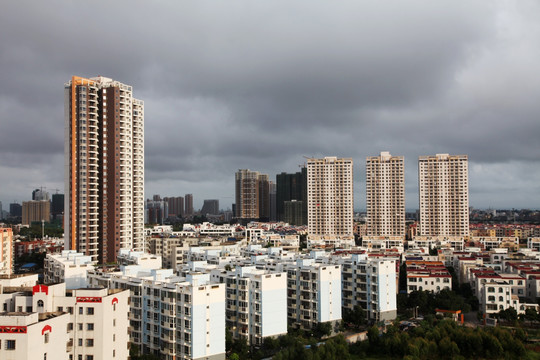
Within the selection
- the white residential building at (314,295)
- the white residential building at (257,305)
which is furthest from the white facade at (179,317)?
the white residential building at (314,295)

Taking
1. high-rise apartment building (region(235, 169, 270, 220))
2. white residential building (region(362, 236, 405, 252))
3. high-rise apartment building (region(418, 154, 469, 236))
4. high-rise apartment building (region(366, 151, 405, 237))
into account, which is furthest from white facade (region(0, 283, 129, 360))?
high-rise apartment building (region(235, 169, 270, 220))

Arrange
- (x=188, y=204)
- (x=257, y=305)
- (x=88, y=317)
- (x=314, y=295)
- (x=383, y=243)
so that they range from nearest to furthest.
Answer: (x=88, y=317) → (x=257, y=305) → (x=314, y=295) → (x=383, y=243) → (x=188, y=204)

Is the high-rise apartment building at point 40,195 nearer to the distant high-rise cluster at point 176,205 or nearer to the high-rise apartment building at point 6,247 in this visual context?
the distant high-rise cluster at point 176,205

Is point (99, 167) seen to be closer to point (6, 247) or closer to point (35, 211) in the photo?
point (6, 247)

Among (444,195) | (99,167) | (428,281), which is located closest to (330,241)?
(444,195)

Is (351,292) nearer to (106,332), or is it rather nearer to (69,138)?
(106,332)

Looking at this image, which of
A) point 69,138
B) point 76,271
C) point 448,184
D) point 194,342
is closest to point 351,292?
point 194,342
